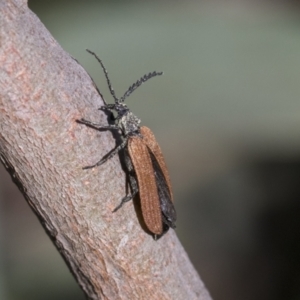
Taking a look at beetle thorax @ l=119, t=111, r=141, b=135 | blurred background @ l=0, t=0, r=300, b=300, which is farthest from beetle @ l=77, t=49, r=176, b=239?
blurred background @ l=0, t=0, r=300, b=300

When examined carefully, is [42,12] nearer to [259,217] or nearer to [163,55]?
[163,55]

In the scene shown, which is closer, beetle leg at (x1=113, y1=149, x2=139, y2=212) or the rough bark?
the rough bark

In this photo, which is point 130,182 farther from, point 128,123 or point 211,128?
point 211,128

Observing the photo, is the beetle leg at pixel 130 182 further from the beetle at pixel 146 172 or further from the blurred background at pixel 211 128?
the blurred background at pixel 211 128

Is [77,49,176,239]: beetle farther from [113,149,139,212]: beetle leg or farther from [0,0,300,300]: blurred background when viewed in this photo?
[0,0,300,300]: blurred background

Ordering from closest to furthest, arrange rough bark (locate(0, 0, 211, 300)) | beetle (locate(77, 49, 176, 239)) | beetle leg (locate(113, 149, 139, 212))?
1. rough bark (locate(0, 0, 211, 300))
2. beetle leg (locate(113, 149, 139, 212))
3. beetle (locate(77, 49, 176, 239))

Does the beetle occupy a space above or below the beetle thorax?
below

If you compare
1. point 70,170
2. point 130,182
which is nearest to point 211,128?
point 130,182
